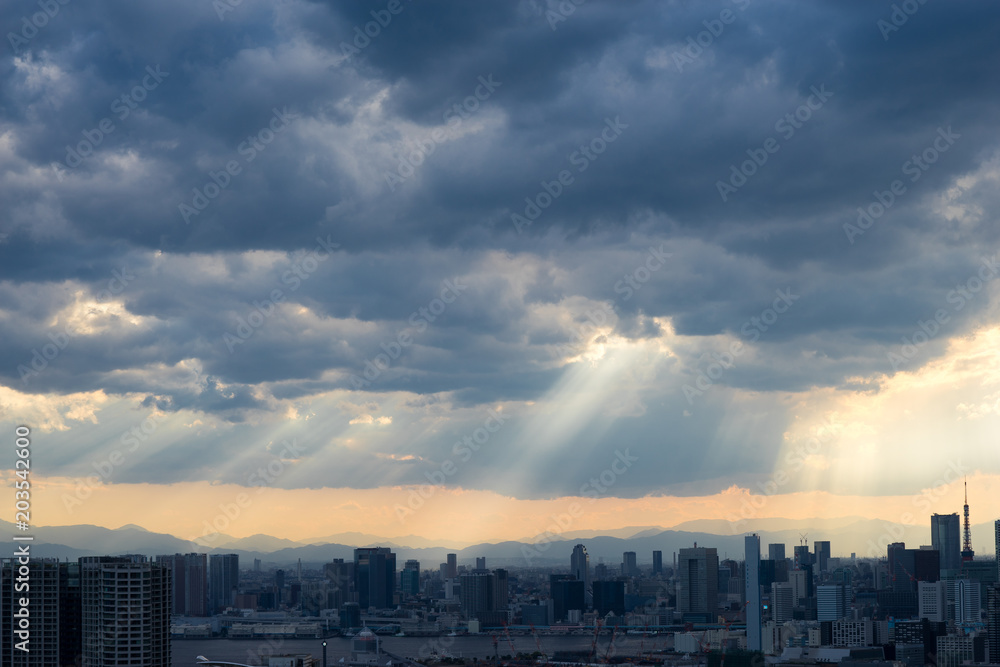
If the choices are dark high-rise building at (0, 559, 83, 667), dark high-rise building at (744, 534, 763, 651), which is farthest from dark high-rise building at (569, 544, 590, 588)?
dark high-rise building at (0, 559, 83, 667)

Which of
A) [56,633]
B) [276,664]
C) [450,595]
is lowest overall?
[450,595]

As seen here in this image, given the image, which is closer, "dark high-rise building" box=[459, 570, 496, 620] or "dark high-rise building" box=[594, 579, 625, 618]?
"dark high-rise building" box=[459, 570, 496, 620]

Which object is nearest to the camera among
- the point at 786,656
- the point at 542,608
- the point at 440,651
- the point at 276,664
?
the point at 276,664

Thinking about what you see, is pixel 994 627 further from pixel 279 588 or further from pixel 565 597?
pixel 279 588

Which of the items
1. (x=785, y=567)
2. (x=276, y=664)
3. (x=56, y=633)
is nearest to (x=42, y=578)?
(x=56, y=633)

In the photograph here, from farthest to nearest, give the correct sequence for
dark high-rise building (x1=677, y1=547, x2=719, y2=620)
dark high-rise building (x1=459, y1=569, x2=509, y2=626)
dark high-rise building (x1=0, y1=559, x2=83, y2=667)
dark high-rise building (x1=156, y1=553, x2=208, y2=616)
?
dark high-rise building (x1=677, y1=547, x2=719, y2=620), dark high-rise building (x1=459, y1=569, x2=509, y2=626), dark high-rise building (x1=156, y1=553, x2=208, y2=616), dark high-rise building (x1=0, y1=559, x2=83, y2=667)

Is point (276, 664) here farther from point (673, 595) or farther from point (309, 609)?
point (673, 595)

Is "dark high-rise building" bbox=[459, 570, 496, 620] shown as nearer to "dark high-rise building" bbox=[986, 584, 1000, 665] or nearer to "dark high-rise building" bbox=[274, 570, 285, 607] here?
"dark high-rise building" bbox=[274, 570, 285, 607]

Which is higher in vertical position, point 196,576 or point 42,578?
point 42,578
